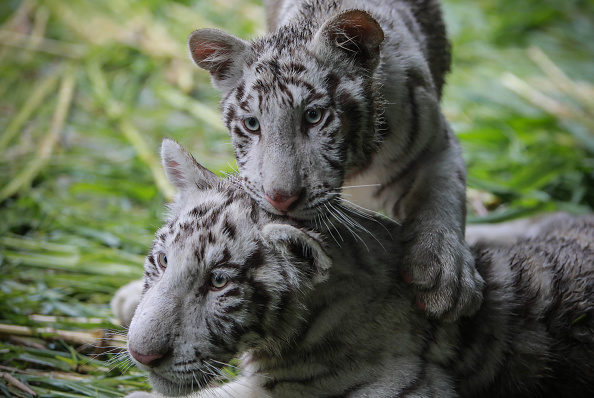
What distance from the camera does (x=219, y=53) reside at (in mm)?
2137

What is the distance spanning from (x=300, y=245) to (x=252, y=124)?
52 centimetres

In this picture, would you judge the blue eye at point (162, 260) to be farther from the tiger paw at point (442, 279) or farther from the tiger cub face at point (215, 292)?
the tiger paw at point (442, 279)

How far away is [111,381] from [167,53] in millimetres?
3190

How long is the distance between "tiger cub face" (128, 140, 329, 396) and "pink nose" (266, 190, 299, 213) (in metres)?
0.06

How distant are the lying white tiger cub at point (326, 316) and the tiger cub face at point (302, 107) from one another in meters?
0.12

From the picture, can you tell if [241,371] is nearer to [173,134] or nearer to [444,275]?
[444,275]

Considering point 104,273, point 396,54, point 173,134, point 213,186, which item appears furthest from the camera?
point 173,134

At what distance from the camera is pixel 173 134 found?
3924 mm

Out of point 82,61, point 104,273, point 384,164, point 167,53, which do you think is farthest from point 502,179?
point 82,61

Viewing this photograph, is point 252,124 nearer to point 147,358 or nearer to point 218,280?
point 218,280

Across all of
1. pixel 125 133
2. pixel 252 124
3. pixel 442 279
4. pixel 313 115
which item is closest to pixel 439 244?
pixel 442 279

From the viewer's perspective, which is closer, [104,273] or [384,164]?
[384,164]

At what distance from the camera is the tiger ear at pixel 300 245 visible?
5.12ft

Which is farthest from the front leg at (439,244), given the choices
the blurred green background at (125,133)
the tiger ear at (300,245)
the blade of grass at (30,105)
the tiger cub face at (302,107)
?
the blade of grass at (30,105)
